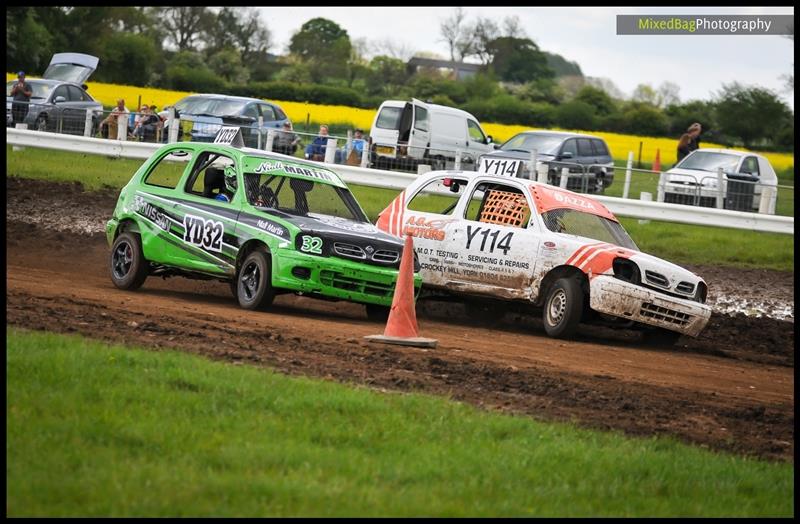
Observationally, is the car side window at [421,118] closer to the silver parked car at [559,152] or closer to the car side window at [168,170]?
the silver parked car at [559,152]

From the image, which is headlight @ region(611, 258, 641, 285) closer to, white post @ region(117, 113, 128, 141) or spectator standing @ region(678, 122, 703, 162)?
white post @ region(117, 113, 128, 141)

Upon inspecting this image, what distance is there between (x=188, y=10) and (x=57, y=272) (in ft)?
209

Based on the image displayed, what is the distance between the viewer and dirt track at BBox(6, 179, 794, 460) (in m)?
9.05

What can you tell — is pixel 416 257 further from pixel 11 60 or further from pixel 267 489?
pixel 11 60

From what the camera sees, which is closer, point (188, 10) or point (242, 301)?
point (242, 301)

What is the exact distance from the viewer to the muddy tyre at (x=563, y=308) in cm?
1343

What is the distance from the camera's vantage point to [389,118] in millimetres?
32812

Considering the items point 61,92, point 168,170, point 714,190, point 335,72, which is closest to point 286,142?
point 714,190

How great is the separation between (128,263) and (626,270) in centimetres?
528

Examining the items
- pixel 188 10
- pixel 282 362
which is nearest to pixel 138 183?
pixel 282 362

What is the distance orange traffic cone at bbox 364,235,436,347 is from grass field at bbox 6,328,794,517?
2.67 metres

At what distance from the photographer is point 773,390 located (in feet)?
36.7

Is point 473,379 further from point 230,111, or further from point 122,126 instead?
point 230,111

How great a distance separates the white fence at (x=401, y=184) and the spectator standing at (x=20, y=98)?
6.28ft
